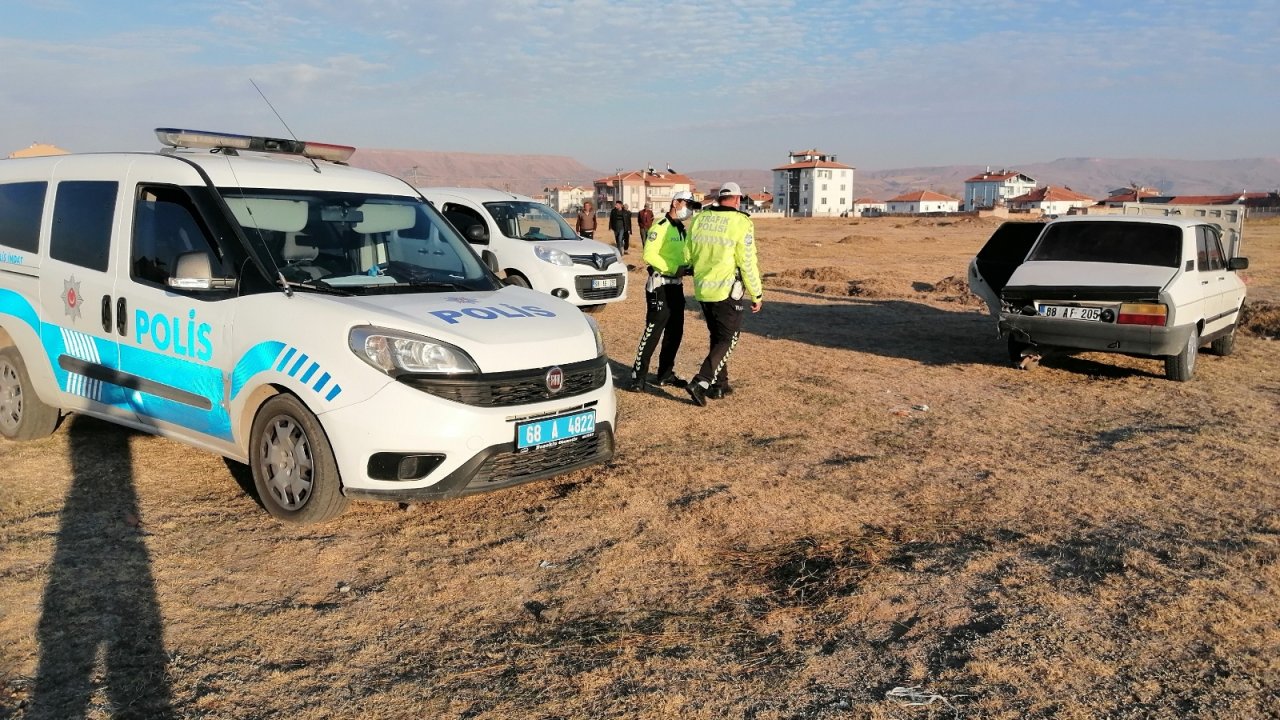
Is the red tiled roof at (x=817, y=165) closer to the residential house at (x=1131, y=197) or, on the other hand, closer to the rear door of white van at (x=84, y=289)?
the residential house at (x=1131, y=197)

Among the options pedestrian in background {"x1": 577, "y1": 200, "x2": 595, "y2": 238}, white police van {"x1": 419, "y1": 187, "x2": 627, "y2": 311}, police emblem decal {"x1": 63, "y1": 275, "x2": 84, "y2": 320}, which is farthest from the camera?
pedestrian in background {"x1": 577, "y1": 200, "x2": 595, "y2": 238}

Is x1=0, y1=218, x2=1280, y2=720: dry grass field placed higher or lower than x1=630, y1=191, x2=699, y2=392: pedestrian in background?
lower

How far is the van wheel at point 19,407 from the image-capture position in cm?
582

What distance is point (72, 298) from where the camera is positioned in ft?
17.6

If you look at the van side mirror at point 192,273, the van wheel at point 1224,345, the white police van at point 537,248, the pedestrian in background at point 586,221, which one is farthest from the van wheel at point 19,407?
the pedestrian in background at point 586,221

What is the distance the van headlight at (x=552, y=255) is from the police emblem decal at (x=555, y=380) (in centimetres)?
800

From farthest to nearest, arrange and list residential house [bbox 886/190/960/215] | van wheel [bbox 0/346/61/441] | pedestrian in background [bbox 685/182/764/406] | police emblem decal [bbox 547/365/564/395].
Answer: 1. residential house [bbox 886/190/960/215]
2. pedestrian in background [bbox 685/182/764/406]
3. van wheel [bbox 0/346/61/441]
4. police emblem decal [bbox 547/365/564/395]

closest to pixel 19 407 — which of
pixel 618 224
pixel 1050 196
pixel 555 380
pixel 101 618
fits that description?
pixel 101 618

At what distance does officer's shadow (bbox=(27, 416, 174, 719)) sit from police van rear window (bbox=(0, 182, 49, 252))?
1.64 metres

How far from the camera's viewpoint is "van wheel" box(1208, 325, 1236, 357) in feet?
33.7

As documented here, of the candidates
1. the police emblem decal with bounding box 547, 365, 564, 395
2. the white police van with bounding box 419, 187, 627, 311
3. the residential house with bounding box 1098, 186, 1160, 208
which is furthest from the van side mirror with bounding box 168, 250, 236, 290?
the residential house with bounding box 1098, 186, 1160, 208

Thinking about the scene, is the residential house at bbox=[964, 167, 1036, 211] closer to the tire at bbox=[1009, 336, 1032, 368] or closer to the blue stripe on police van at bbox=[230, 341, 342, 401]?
the tire at bbox=[1009, 336, 1032, 368]

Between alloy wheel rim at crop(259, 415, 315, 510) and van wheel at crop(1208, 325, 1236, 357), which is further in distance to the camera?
van wheel at crop(1208, 325, 1236, 357)

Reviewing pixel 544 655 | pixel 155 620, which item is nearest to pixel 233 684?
pixel 155 620
